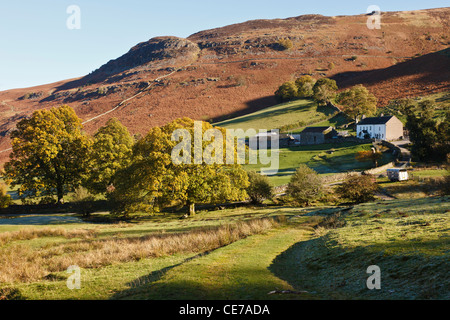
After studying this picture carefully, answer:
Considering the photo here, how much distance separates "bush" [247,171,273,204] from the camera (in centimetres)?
4625

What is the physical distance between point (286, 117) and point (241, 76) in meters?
59.0

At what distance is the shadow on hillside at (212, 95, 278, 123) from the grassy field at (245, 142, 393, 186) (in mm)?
51432

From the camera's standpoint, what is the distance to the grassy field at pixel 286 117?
104 meters

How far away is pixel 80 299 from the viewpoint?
1114cm

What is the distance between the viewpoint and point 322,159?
72438 mm

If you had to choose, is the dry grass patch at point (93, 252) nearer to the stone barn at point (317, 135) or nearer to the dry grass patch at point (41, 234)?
the dry grass patch at point (41, 234)

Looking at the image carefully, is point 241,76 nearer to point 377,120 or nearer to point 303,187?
point 377,120

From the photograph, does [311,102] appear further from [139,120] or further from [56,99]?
[56,99]

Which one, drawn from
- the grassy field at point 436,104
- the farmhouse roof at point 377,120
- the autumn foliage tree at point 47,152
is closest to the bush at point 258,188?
the autumn foliage tree at point 47,152

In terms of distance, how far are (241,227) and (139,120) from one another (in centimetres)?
11171

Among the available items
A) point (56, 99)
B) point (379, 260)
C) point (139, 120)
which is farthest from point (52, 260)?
point (56, 99)

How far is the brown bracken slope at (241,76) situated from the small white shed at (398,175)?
68846 millimetres

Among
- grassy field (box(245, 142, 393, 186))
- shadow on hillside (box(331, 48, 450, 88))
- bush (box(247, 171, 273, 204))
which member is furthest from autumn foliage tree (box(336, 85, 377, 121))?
bush (box(247, 171, 273, 204))

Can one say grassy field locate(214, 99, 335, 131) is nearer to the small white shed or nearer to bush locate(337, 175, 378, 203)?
the small white shed
